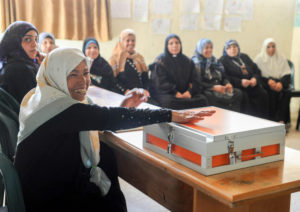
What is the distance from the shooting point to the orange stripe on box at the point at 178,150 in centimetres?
138

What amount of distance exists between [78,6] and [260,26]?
2.95 metres

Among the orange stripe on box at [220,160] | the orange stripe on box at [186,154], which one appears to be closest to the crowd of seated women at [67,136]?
the orange stripe on box at [186,154]

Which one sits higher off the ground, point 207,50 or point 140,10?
point 140,10

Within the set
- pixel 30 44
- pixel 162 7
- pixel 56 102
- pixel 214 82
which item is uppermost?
pixel 162 7

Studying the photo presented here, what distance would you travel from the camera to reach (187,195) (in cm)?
193

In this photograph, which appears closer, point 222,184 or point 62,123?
point 222,184

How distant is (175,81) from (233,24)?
1.84 metres

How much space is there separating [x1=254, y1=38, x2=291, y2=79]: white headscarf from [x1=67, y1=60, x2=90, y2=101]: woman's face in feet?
13.3

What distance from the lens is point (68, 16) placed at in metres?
4.49

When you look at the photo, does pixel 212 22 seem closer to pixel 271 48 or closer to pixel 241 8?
pixel 241 8

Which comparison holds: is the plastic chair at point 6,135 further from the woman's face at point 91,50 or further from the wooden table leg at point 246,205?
the woman's face at point 91,50

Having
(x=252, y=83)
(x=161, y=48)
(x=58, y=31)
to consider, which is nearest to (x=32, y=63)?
(x=58, y=31)

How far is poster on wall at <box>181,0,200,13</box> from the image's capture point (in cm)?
528

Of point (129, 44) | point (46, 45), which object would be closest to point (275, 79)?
point (129, 44)
